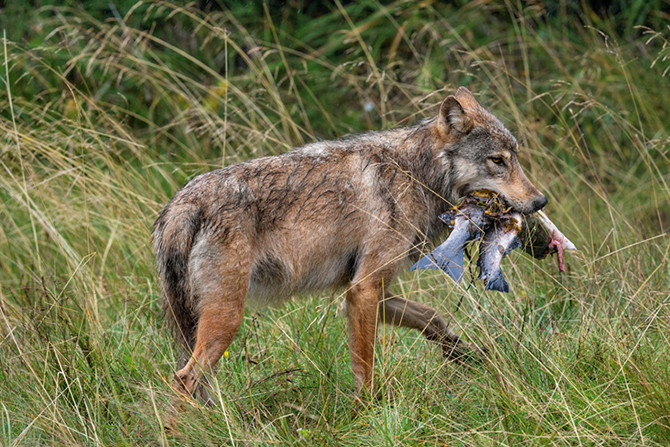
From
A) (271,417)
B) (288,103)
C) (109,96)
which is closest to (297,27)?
(288,103)

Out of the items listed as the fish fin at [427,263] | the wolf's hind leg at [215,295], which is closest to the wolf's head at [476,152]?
the fish fin at [427,263]

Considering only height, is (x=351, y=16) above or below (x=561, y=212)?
above

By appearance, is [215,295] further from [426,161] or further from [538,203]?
[538,203]

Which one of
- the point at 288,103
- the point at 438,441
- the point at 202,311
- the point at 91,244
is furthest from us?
the point at 288,103

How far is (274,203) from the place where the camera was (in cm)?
438

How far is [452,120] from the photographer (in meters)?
4.64

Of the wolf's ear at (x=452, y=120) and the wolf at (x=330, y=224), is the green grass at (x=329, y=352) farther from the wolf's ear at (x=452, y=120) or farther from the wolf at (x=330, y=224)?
the wolf's ear at (x=452, y=120)

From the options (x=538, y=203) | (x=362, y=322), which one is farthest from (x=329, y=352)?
(x=538, y=203)

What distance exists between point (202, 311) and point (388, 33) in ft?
20.5

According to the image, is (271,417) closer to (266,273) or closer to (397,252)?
(266,273)

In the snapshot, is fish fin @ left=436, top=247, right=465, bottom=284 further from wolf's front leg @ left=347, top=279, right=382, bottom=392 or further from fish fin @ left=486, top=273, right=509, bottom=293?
wolf's front leg @ left=347, top=279, right=382, bottom=392

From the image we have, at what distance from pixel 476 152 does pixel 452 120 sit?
0.23 m

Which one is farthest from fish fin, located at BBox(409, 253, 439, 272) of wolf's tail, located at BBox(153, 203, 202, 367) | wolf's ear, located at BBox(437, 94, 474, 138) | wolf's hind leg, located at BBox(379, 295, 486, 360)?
wolf's tail, located at BBox(153, 203, 202, 367)

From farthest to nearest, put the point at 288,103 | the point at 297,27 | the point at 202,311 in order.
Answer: the point at 297,27, the point at 288,103, the point at 202,311
